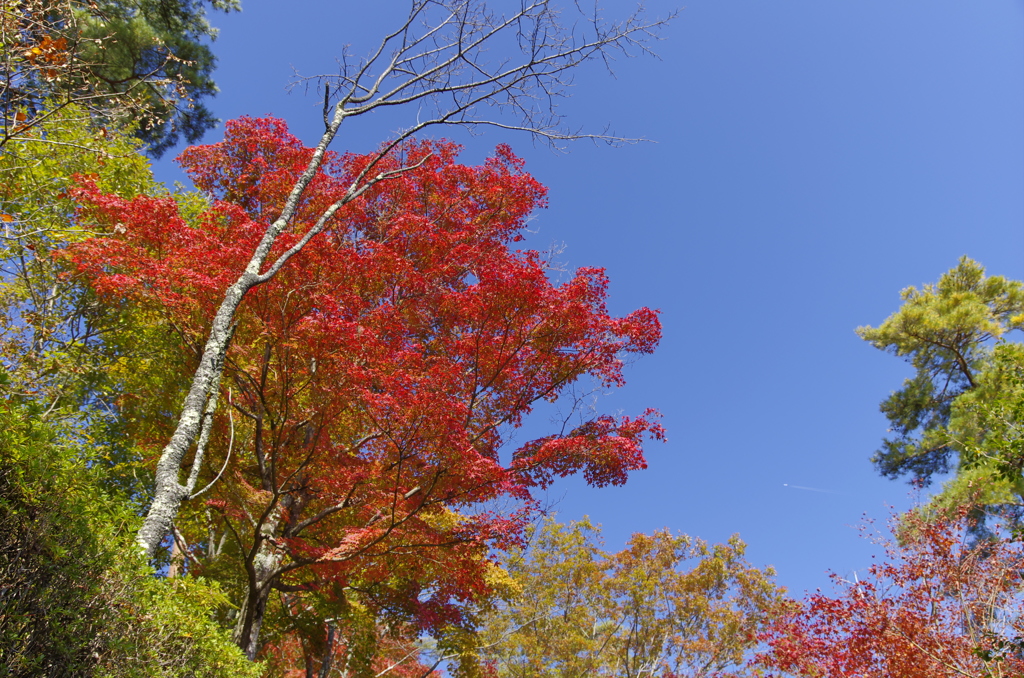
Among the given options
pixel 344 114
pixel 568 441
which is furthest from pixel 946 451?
pixel 344 114

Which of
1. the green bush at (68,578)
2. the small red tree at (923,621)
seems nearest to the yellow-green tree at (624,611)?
the small red tree at (923,621)

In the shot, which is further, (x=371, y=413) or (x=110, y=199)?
(x=110, y=199)

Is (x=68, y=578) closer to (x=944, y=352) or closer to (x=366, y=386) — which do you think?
(x=366, y=386)

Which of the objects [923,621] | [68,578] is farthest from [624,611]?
[68,578]

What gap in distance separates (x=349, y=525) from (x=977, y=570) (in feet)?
29.9

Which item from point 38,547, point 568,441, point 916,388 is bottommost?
point 38,547

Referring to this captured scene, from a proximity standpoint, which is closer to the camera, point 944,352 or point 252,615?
point 252,615

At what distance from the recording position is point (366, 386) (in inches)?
261

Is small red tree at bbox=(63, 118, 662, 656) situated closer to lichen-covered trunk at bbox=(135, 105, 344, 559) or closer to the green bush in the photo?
lichen-covered trunk at bbox=(135, 105, 344, 559)

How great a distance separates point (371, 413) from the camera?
6.39m

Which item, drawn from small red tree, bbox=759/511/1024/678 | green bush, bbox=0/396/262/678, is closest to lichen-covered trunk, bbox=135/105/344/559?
green bush, bbox=0/396/262/678

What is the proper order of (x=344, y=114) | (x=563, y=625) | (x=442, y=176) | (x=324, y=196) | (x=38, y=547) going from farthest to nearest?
(x=563, y=625) < (x=442, y=176) < (x=324, y=196) < (x=344, y=114) < (x=38, y=547)

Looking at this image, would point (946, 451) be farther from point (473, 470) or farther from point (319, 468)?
point (319, 468)

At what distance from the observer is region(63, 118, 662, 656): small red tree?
6500 mm
